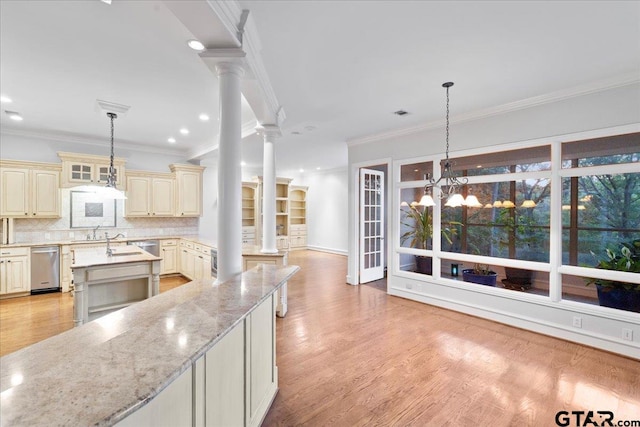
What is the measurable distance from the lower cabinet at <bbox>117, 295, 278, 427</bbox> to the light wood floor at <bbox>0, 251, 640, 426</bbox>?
32 centimetres

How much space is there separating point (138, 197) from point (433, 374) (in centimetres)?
629

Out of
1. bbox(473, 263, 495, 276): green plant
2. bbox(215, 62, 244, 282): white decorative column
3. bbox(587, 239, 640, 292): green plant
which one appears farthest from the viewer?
bbox(473, 263, 495, 276): green plant

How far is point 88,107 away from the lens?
4090 mm

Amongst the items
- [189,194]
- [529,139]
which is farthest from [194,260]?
[529,139]

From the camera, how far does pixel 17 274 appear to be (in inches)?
195

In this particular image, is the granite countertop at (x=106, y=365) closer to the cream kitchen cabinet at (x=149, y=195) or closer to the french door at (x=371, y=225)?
the french door at (x=371, y=225)

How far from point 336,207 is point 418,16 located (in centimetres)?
783

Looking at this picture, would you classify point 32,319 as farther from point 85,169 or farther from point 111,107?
point 111,107

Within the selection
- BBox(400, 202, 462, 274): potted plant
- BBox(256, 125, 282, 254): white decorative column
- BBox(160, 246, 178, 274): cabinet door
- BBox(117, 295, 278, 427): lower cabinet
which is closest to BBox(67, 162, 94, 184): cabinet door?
BBox(160, 246, 178, 274): cabinet door

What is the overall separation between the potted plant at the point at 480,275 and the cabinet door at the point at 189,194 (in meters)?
5.71

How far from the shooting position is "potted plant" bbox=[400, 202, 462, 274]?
490 centimetres

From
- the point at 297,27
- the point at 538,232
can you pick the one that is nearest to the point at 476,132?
the point at 538,232

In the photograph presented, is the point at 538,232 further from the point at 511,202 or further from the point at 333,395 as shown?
the point at 333,395

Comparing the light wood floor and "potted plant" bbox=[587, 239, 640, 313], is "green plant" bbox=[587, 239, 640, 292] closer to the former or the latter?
"potted plant" bbox=[587, 239, 640, 313]
